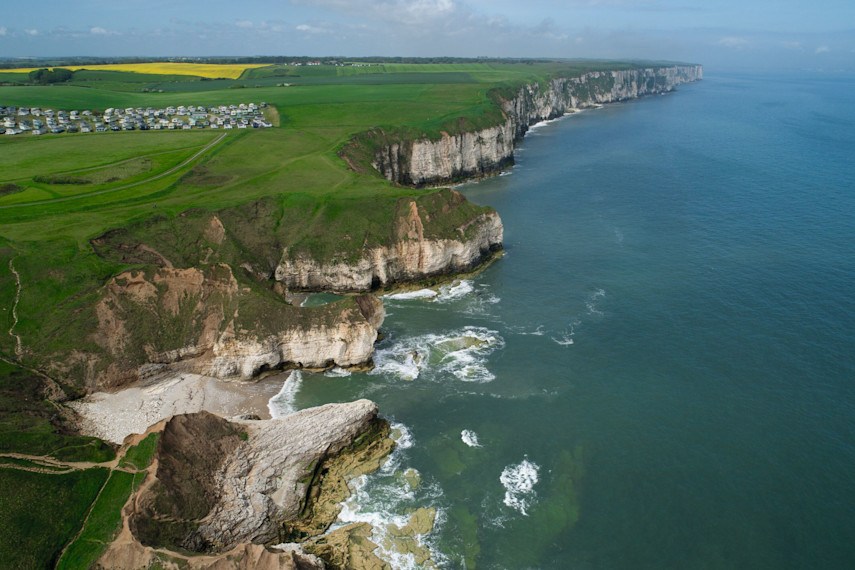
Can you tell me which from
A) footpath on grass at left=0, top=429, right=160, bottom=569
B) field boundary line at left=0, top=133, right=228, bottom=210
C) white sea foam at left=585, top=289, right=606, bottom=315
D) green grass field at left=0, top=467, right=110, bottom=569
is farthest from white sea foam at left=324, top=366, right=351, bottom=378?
field boundary line at left=0, top=133, right=228, bottom=210

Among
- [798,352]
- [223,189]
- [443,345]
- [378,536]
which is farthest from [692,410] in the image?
[223,189]

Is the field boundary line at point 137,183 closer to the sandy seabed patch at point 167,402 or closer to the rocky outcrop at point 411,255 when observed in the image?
the rocky outcrop at point 411,255

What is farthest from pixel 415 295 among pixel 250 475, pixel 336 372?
pixel 250 475

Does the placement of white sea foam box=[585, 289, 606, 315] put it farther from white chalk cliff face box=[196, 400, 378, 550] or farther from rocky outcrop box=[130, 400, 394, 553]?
white chalk cliff face box=[196, 400, 378, 550]

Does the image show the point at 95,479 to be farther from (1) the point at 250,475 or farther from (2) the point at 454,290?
(2) the point at 454,290

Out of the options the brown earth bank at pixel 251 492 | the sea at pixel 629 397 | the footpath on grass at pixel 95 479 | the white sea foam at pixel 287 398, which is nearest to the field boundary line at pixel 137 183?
the sea at pixel 629 397
